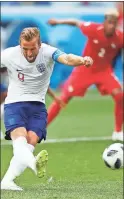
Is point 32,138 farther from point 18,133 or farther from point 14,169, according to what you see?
point 14,169

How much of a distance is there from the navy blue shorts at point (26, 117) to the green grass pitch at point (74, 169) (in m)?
0.63

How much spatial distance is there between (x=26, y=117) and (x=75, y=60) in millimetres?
932

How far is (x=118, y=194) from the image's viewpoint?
8.58 meters

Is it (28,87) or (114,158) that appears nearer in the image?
(28,87)

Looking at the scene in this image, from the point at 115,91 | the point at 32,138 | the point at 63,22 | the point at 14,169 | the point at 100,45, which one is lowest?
the point at 115,91

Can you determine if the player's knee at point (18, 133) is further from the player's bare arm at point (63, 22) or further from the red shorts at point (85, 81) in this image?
the red shorts at point (85, 81)

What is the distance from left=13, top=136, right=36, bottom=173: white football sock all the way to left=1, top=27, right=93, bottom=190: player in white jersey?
→ 1 cm

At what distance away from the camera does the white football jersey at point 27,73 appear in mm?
9156

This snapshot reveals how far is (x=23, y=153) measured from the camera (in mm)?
8602

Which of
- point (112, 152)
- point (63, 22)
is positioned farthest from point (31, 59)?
point (63, 22)

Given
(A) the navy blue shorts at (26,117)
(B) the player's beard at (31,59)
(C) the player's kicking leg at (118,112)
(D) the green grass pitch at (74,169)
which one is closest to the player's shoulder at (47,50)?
(B) the player's beard at (31,59)

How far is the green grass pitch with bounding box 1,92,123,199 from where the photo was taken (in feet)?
28.3

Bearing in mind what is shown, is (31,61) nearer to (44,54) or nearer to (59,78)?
(44,54)

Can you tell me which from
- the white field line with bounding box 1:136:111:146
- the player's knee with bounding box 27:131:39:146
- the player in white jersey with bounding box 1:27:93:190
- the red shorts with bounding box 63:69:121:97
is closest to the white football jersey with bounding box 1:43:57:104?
the player in white jersey with bounding box 1:27:93:190
